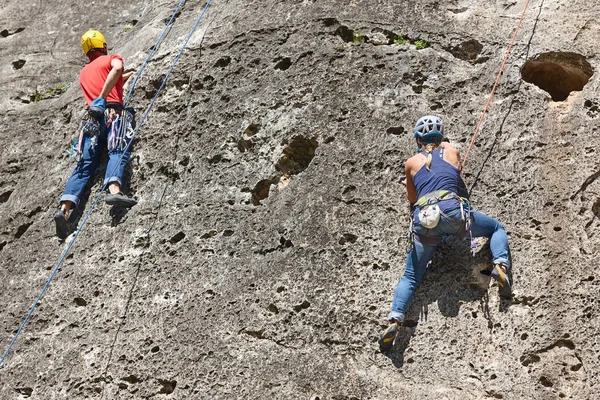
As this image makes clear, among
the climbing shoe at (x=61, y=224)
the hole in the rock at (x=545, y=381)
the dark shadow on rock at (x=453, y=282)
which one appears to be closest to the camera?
the hole in the rock at (x=545, y=381)

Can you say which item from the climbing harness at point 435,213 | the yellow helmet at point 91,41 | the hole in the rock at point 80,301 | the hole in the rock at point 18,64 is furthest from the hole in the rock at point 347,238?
the hole in the rock at point 18,64

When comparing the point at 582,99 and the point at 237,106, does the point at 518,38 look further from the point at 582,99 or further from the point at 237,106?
the point at 237,106

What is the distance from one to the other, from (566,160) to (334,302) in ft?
6.84

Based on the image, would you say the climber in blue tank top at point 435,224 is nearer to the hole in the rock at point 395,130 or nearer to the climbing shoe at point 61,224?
the hole in the rock at point 395,130

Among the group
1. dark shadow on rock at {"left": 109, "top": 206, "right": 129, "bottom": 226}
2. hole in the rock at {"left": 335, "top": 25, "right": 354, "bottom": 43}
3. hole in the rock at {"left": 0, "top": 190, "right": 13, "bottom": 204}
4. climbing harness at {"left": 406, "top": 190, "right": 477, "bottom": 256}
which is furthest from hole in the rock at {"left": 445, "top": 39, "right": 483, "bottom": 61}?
hole in the rock at {"left": 0, "top": 190, "right": 13, "bottom": 204}

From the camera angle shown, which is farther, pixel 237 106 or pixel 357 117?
pixel 237 106

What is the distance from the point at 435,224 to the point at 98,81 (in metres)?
3.74

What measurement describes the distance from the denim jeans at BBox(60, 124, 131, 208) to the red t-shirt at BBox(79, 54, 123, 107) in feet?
1.06

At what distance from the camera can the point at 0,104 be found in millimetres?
8883

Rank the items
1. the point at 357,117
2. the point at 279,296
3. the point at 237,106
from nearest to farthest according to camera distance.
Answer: the point at 279,296, the point at 357,117, the point at 237,106

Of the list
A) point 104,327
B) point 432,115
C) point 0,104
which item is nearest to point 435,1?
point 432,115

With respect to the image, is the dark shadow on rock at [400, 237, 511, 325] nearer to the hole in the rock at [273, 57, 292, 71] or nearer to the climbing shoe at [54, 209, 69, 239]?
the hole in the rock at [273, 57, 292, 71]

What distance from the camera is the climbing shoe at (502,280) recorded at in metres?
5.57

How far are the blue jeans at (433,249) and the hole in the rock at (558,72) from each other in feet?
5.56
